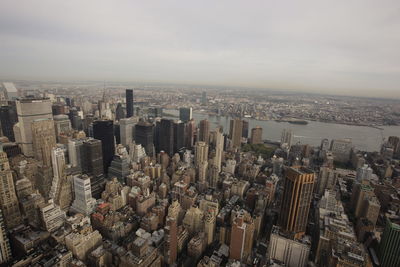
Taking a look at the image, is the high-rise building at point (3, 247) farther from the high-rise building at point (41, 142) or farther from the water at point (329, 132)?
the water at point (329, 132)

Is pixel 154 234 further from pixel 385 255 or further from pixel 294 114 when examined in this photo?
pixel 294 114

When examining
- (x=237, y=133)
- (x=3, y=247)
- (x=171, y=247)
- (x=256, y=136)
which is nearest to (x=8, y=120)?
(x=3, y=247)

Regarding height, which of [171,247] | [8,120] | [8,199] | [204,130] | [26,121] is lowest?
[171,247]

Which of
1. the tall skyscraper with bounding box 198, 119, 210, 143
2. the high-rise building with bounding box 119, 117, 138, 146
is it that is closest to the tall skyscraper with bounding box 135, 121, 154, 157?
the high-rise building with bounding box 119, 117, 138, 146

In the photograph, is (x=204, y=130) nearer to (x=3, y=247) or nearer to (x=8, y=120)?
(x=3, y=247)

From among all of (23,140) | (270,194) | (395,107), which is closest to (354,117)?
(395,107)

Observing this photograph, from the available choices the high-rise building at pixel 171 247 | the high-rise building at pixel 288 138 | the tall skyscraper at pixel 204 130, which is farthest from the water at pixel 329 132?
the high-rise building at pixel 171 247
